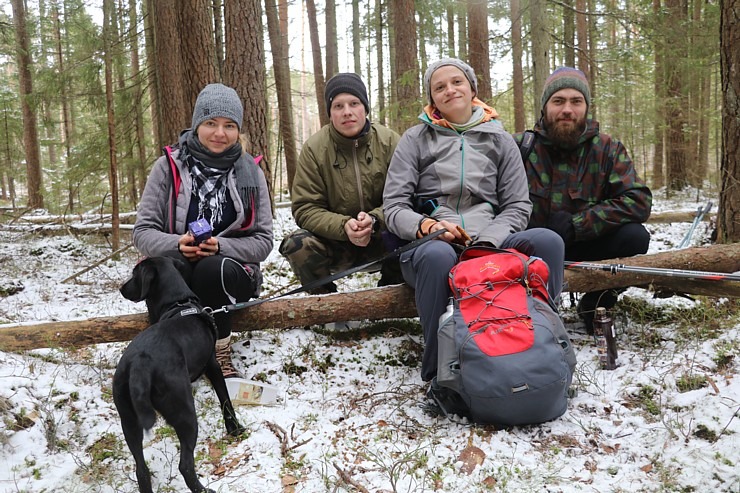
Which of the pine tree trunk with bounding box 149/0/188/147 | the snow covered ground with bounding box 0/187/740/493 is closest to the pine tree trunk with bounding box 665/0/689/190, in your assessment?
the snow covered ground with bounding box 0/187/740/493

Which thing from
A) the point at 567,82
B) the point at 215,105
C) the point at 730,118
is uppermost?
the point at 567,82

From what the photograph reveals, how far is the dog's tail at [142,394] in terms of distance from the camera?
2.11m

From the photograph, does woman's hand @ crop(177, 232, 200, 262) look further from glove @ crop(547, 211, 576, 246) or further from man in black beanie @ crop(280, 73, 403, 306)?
glove @ crop(547, 211, 576, 246)

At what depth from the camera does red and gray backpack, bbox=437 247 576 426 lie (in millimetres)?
2432

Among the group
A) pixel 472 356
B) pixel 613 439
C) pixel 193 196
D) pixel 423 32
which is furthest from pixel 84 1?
pixel 613 439

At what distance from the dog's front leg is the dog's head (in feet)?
1.66

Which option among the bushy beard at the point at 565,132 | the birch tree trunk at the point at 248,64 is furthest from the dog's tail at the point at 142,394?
the birch tree trunk at the point at 248,64

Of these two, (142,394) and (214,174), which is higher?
(214,174)

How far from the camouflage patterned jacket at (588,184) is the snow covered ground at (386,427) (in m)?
0.89

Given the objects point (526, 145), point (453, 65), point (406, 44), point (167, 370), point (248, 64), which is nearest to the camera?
point (167, 370)

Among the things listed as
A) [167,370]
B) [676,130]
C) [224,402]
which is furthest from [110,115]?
[676,130]

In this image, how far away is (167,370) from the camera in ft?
7.43

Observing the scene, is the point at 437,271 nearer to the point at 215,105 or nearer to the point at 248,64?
the point at 215,105

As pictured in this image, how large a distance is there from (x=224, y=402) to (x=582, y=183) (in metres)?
2.99
